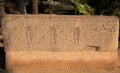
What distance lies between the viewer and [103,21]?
7016 millimetres

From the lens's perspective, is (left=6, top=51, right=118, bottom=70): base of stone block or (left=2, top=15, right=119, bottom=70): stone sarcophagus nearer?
(left=2, top=15, right=119, bottom=70): stone sarcophagus

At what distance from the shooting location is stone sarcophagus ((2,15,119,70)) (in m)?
6.88

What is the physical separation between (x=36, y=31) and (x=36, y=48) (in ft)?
1.11

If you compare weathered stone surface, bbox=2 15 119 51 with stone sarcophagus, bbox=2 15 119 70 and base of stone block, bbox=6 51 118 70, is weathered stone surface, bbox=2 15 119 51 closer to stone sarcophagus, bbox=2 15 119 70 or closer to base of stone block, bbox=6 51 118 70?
stone sarcophagus, bbox=2 15 119 70

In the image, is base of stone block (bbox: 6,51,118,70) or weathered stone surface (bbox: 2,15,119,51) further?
base of stone block (bbox: 6,51,118,70)

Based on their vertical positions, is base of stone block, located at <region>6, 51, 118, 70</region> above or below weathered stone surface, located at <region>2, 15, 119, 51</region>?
below

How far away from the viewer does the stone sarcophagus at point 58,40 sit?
22.6 ft

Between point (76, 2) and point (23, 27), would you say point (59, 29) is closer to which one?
point (23, 27)

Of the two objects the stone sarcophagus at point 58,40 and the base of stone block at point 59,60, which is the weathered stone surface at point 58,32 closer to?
the stone sarcophagus at point 58,40

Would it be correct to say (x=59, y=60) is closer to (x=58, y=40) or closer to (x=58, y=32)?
(x=58, y=40)

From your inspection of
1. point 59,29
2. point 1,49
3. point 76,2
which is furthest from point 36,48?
point 76,2

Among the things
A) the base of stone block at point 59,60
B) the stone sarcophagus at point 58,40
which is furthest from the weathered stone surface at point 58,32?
the base of stone block at point 59,60

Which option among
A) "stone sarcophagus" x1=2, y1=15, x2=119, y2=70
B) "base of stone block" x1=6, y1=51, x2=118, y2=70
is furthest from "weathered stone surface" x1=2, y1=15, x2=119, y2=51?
"base of stone block" x1=6, y1=51, x2=118, y2=70

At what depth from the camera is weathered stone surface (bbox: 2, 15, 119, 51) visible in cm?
686
